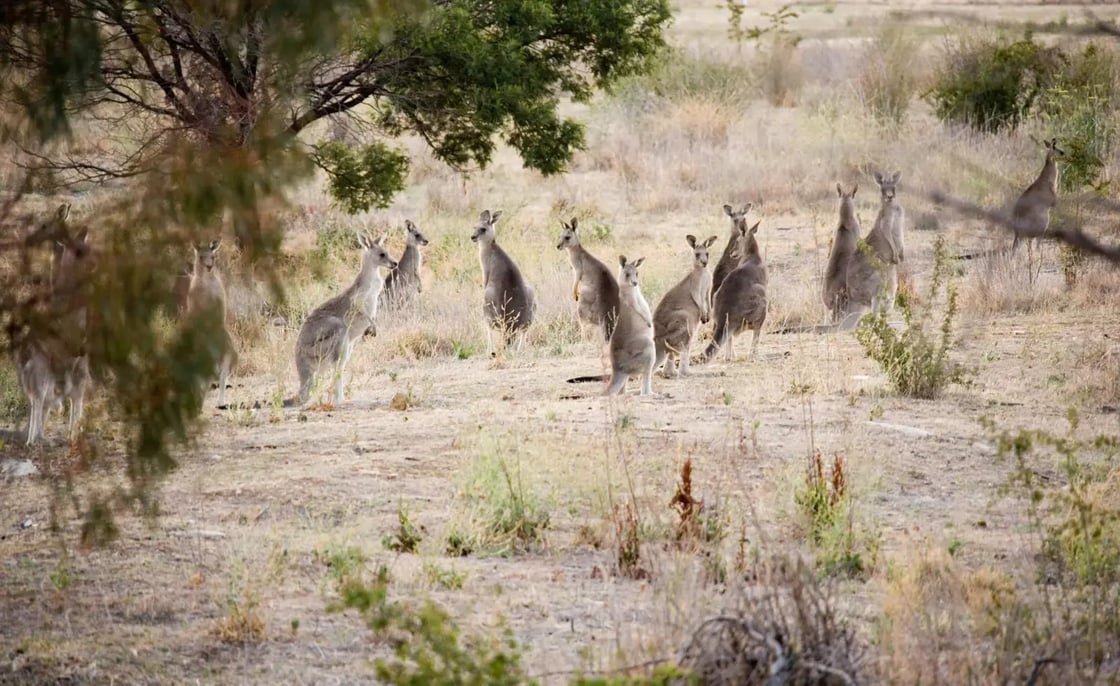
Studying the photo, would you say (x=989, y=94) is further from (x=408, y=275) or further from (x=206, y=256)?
(x=206, y=256)

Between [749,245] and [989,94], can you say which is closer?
[749,245]

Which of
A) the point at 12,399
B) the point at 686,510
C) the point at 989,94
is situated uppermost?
the point at 989,94

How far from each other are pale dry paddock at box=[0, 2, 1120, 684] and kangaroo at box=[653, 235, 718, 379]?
1.10ft

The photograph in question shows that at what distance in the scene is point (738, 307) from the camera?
1327cm

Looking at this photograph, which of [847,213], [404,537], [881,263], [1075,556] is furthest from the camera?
[847,213]

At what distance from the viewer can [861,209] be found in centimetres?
2150

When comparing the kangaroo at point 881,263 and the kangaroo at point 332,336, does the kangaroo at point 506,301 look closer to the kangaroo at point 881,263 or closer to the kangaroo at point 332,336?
the kangaroo at point 332,336

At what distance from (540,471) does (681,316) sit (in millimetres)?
4117

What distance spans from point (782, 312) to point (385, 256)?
4.64 metres

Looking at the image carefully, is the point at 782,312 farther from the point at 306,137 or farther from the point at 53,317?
the point at 306,137

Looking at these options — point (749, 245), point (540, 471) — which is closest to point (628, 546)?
point (540, 471)

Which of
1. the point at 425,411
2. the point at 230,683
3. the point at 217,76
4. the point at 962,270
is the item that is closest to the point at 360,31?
the point at 217,76

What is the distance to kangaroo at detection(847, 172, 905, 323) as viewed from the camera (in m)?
14.3

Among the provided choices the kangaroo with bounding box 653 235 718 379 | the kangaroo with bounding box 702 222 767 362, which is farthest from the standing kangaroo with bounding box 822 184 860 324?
the kangaroo with bounding box 653 235 718 379
